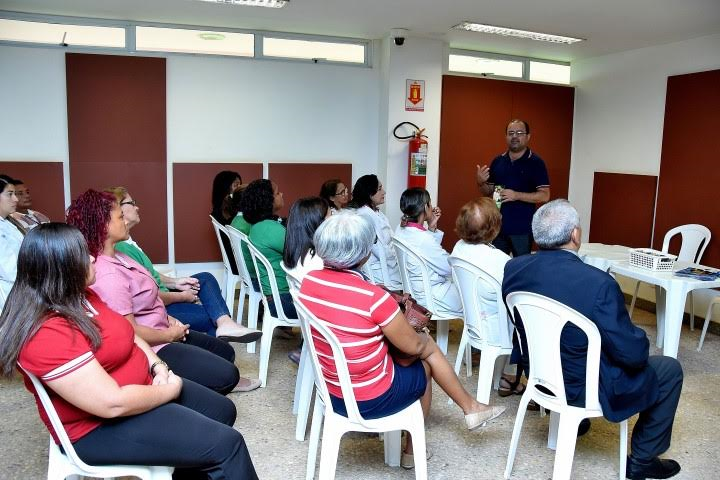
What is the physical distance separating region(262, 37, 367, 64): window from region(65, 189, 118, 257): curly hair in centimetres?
418

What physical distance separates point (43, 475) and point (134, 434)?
45.1 inches

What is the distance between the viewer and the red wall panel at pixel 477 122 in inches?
273

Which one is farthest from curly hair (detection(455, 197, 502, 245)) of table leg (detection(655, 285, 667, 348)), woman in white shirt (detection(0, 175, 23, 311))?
woman in white shirt (detection(0, 175, 23, 311))

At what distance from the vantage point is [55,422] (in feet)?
5.83

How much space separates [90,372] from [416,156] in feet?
16.9

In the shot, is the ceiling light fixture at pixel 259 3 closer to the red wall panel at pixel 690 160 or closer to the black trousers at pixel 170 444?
the black trousers at pixel 170 444

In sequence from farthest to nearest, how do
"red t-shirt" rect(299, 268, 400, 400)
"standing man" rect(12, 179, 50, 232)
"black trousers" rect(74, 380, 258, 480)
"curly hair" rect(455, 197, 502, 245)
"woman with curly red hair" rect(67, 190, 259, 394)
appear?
"standing man" rect(12, 179, 50, 232) → "curly hair" rect(455, 197, 502, 245) → "woman with curly red hair" rect(67, 190, 259, 394) → "red t-shirt" rect(299, 268, 400, 400) → "black trousers" rect(74, 380, 258, 480)

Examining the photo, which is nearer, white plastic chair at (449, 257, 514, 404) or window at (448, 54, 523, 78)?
white plastic chair at (449, 257, 514, 404)

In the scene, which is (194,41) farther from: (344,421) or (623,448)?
(623,448)

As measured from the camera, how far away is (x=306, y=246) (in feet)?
10.8

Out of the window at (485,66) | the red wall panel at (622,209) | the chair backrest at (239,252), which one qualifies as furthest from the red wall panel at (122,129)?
the red wall panel at (622,209)

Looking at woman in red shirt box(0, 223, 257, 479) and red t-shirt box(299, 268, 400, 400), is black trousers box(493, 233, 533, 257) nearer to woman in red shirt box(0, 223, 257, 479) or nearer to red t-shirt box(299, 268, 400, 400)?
red t-shirt box(299, 268, 400, 400)

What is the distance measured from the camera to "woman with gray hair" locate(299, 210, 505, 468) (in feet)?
7.16

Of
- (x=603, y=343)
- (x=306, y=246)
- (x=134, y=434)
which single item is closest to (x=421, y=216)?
(x=306, y=246)
